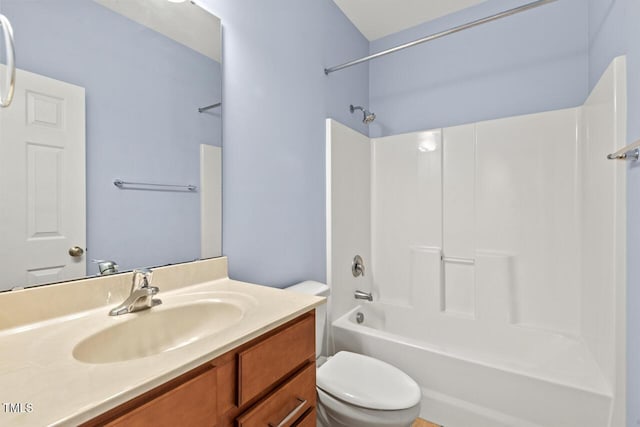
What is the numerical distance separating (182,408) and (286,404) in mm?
379

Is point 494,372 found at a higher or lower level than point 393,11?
lower

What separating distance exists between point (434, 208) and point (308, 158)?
1113mm

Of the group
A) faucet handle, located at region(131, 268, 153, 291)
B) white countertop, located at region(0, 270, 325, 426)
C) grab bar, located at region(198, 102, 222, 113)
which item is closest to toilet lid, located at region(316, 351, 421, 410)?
white countertop, located at region(0, 270, 325, 426)

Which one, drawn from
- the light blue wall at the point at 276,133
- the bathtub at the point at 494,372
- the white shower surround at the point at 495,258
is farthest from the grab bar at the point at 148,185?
the bathtub at the point at 494,372

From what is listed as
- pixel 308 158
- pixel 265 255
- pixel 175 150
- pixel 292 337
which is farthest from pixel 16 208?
pixel 308 158

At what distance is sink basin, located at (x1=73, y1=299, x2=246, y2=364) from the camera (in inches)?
30.4

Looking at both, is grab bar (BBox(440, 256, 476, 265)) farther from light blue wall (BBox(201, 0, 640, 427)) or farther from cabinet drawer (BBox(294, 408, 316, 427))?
cabinet drawer (BBox(294, 408, 316, 427))

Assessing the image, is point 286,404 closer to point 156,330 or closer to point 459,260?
point 156,330

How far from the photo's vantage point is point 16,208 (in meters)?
0.78

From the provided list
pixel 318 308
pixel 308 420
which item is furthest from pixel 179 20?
pixel 308 420

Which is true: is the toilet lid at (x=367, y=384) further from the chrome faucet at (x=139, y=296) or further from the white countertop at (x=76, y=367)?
the chrome faucet at (x=139, y=296)

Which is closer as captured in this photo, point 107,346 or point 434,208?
point 107,346

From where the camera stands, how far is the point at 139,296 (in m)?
0.93

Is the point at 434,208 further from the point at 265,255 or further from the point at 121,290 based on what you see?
the point at 121,290
